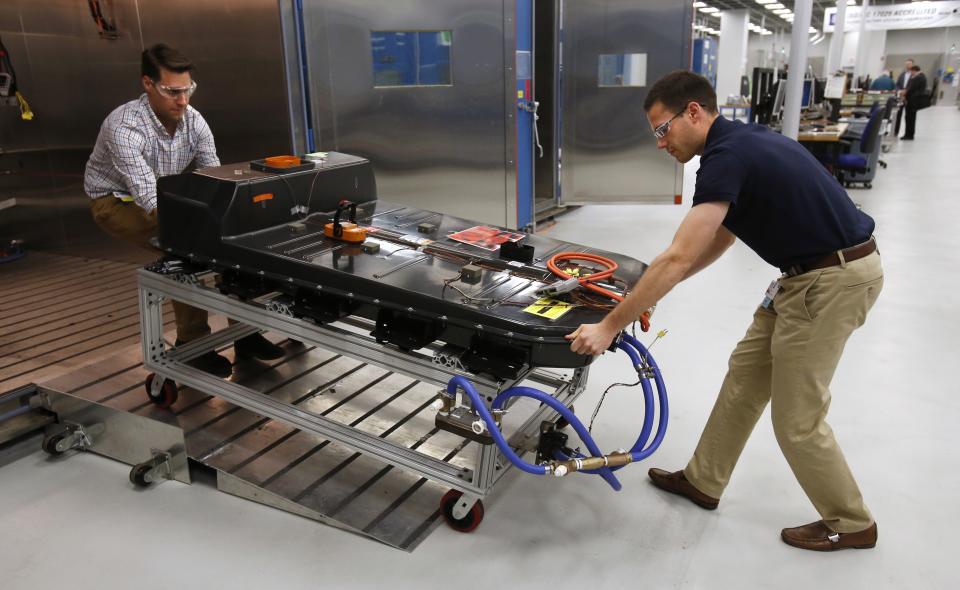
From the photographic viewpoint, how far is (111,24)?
4.38 m

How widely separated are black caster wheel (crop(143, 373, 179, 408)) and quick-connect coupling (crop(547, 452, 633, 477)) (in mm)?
1657

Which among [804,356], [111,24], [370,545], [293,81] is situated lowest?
[370,545]

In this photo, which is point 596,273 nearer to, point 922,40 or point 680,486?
point 680,486

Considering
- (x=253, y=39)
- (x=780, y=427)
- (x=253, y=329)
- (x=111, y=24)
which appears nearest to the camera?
(x=780, y=427)

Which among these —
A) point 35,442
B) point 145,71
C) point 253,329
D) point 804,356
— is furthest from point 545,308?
point 35,442

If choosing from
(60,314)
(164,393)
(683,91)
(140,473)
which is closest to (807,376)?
(683,91)

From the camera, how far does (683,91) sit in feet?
6.29

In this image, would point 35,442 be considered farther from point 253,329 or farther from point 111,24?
point 111,24

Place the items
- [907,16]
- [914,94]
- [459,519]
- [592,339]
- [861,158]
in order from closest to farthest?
[592,339]
[459,519]
[861,158]
[914,94]
[907,16]

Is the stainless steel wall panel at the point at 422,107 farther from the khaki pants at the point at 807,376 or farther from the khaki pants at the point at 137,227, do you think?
the khaki pants at the point at 807,376

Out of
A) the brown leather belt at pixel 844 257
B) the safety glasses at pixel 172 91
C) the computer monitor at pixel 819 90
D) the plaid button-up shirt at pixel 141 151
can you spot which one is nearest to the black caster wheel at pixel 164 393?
the plaid button-up shirt at pixel 141 151

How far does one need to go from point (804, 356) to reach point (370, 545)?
1.45 metres

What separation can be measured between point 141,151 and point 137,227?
358 mm

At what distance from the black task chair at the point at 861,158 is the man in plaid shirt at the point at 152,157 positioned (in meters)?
6.95
